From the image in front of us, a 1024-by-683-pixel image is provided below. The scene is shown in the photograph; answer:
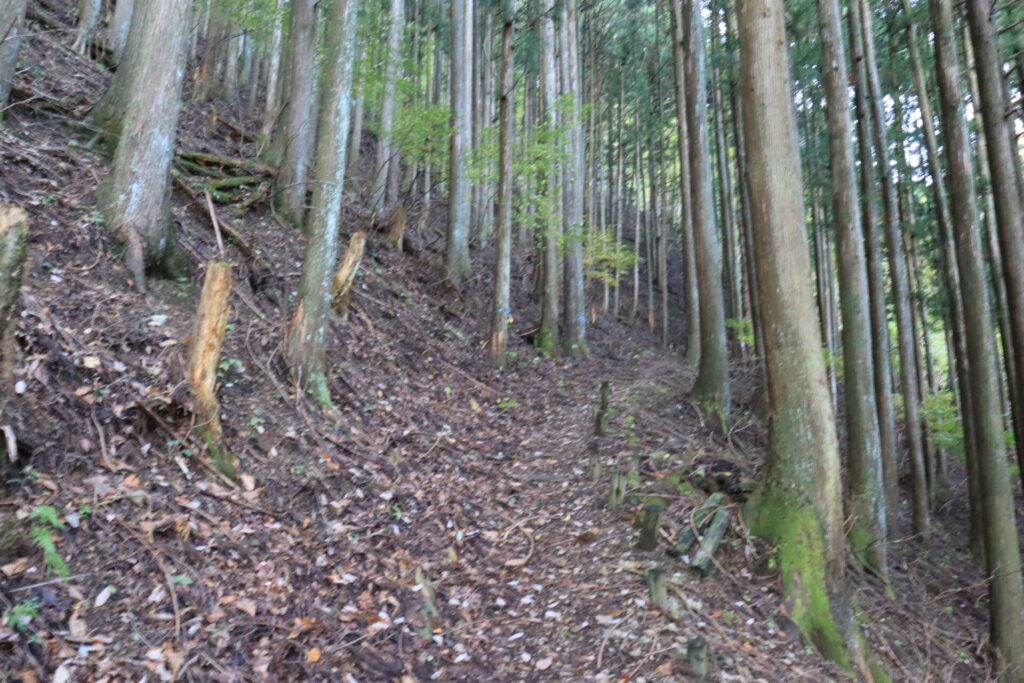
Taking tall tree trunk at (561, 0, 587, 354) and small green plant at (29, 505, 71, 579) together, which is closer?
small green plant at (29, 505, 71, 579)

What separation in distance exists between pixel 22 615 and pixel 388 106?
44.7 ft

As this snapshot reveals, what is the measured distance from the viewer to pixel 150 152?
262 inches

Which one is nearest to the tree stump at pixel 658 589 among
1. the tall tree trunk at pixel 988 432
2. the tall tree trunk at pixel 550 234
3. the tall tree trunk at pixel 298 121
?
the tall tree trunk at pixel 988 432

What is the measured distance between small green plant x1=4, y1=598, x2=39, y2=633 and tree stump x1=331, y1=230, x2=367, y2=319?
5.58 m

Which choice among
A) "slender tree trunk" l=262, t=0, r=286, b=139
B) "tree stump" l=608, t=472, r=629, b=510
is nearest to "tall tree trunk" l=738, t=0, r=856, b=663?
"tree stump" l=608, t=472, r=629, b=510

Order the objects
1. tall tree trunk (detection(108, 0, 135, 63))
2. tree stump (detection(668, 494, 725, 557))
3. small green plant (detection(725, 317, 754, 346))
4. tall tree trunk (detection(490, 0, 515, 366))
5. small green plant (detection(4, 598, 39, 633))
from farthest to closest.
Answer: small green plant (detection(725, 317, 754, 346)) → tall tree trunk (detection(108, 0, 135, 63)) → tall tree trunk (detection(490, 0, 515, 366)) → tree stump (detection(668, 494, 725, 557)) → small green plant (detection(4, 598, 39, 633))

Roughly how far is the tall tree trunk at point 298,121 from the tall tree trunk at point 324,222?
3599 millimetres

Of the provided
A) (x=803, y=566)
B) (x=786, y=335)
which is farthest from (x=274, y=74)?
(x=803, y=566)

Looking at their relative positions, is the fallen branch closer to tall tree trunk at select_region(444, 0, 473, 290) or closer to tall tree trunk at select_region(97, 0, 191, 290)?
tall tree trunk at select_region(97, 0, 191, 290)

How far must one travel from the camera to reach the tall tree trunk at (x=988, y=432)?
23.1 ft

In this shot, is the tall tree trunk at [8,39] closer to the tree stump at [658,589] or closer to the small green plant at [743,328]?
the tree stump at [658,589]

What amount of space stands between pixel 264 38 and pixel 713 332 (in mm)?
14480

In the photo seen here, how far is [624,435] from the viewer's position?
8.98 m

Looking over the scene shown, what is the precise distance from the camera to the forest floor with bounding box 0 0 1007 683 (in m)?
3.86
